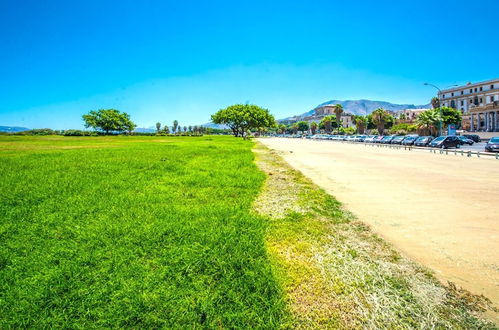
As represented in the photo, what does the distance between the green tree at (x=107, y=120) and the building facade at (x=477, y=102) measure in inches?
5086

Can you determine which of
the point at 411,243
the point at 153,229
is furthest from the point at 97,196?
the point at 411,243

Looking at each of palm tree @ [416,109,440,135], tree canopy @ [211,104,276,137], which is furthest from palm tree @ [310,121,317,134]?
palm tree @ [416,109,440,135]

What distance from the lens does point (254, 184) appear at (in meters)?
8.97

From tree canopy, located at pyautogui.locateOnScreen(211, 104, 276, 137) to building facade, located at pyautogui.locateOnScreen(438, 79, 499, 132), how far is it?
68306 millimetres

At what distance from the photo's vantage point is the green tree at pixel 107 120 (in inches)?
3979

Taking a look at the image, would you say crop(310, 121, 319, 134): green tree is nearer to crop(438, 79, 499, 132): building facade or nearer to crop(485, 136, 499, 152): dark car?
crop(438, 79, 499, 132): building facade

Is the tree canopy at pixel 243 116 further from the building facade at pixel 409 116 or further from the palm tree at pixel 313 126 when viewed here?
the palm tree at pixel 313 126

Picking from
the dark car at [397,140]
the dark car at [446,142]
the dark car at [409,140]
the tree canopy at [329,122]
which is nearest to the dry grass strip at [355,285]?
the dark car at [446,142]

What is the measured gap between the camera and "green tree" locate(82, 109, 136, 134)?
101m

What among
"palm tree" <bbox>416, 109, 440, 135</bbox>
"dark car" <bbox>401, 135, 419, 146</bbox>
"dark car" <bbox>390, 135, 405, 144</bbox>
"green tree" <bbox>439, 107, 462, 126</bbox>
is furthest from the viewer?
"green tree" <bbox>439, 107, 462, 126</bbox>

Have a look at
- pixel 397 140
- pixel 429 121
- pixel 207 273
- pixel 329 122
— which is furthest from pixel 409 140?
pixel 329 122

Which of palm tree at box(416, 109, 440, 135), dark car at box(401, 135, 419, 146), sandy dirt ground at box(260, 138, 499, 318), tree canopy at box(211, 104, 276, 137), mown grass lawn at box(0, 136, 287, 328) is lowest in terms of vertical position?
sandy dirt ground at box(260, 138, 499, 318)

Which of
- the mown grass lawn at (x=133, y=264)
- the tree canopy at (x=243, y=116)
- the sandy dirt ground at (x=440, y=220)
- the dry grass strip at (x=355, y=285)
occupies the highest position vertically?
the tree canopy at (x=243, y=116)

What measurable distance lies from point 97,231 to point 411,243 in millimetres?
5387
